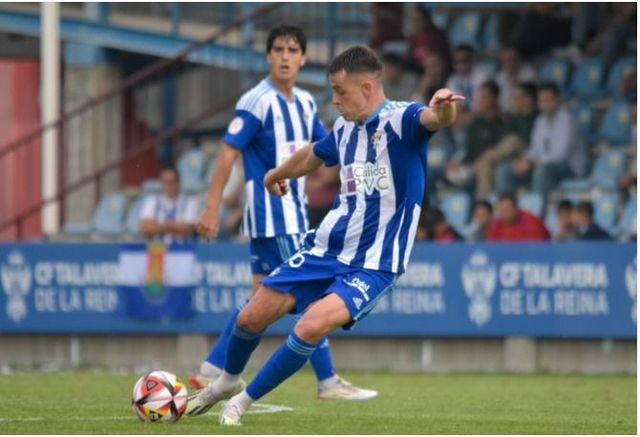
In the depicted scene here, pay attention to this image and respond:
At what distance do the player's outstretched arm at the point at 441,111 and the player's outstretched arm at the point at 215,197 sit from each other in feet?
7.62

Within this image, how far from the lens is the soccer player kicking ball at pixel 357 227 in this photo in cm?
921

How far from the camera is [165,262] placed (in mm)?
17172

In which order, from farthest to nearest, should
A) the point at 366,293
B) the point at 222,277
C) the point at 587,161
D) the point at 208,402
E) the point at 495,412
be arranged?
1. the point at 587,161
2. the point at 222,277
3. the point at 495,412
4. the point at 208,402
5. the point at 366,293

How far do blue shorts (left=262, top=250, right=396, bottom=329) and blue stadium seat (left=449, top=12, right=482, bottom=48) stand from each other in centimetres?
1149

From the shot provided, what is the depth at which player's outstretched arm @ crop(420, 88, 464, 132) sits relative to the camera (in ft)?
28.5

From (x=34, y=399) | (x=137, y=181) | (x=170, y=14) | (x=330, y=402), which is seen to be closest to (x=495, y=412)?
(x=330, y=402)

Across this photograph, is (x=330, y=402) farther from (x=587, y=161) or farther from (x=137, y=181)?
(x=137, y=181)

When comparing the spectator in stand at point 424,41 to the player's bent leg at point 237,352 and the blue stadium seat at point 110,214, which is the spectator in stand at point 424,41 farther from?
the player's bent leg at point 237,352

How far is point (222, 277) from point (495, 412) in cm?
643

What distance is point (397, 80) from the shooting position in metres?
20.2

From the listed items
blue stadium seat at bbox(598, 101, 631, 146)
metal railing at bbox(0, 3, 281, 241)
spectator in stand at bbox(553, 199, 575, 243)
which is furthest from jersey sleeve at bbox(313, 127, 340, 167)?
metal railing at bbox(0, 3, 281, 241)

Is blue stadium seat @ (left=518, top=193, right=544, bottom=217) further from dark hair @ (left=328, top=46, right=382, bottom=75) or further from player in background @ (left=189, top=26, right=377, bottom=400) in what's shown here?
dark hair @ (left=328, top=46, right=382, bottom=75)

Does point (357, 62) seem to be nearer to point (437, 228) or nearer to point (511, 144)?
point (437, 228)

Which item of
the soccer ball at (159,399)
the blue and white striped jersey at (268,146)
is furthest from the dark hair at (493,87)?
the soccer ball at (159,399)
